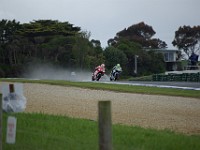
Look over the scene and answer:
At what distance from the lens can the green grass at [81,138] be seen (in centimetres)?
817

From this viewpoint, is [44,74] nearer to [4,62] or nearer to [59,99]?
A: [4,62]

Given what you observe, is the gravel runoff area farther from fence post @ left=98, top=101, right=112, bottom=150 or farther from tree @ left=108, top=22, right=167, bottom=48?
tree @ left=108, top=22, right=167, bottom=48

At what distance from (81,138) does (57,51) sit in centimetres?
4972

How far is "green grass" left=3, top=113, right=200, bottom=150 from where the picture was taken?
8172 mm

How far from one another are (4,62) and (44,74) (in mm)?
6085

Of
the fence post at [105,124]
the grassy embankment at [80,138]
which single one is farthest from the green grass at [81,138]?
the fence post at [105,124]

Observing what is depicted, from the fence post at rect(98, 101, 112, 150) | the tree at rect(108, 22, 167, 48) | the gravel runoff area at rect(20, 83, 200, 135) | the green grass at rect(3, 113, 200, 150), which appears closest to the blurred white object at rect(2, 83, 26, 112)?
the green grass at rect(3, 113, 200, 150)

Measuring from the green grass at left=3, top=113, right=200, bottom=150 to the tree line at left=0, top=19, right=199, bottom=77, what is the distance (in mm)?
43605

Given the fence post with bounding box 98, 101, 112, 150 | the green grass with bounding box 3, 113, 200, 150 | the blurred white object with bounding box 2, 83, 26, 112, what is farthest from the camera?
the green grass with bounding box 3, 113, 200, 150

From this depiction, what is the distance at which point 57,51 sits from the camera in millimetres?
58094

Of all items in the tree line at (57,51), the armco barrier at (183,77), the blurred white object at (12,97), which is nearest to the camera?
the blurred white object at (12,97)

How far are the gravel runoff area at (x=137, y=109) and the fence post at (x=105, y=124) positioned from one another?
625 centimetres

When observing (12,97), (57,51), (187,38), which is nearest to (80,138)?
(12,97)

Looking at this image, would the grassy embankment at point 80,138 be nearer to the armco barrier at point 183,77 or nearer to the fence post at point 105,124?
the fence post at point 105,124
